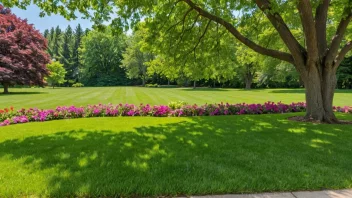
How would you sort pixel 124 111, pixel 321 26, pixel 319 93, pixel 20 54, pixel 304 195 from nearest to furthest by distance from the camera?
pixel 304 195, pixel 319 93, pixel 321 26, pixel 124 111, pixel 20 54

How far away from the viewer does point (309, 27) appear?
829 centimetres

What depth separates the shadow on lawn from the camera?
334 cm

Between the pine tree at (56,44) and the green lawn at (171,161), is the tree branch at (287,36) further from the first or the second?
the pine tree at (56,44)

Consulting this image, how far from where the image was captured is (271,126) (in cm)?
783

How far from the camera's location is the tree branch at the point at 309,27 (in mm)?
8078

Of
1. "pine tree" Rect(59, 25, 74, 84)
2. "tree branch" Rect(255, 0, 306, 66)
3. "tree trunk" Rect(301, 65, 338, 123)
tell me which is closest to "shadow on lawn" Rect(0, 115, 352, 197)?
"tree trunk" Rect(301, 65, 338, 123)

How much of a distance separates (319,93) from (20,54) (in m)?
26.8

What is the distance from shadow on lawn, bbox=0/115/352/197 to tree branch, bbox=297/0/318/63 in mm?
2743

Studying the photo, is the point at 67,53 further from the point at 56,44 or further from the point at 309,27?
the point at 309,27

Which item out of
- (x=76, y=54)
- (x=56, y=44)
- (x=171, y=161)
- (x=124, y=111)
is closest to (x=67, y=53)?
(x=76, y=54)

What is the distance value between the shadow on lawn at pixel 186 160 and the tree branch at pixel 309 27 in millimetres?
2743

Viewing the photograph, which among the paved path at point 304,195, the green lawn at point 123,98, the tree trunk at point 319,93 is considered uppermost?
the tree trunk at point 319,93

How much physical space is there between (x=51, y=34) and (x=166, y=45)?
289ft

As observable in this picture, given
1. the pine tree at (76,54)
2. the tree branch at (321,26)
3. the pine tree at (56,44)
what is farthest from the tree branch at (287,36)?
the pine tree at (56,44)
